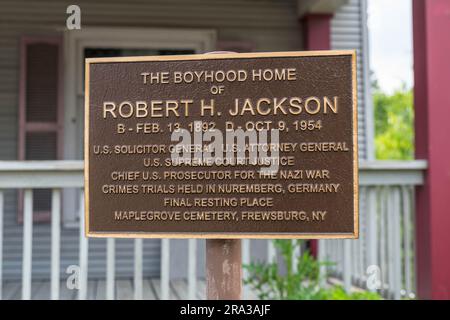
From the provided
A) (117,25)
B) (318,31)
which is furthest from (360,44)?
(117,25)

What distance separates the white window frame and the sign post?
3756 millimetres

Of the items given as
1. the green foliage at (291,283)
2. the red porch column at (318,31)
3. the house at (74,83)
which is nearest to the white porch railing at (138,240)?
the green foliage at (291,283)

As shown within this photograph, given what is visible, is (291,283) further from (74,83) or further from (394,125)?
(394,125)

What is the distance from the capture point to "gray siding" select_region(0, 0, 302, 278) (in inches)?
273

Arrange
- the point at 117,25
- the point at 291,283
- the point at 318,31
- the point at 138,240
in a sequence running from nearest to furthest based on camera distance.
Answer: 1. the point at 138,240
2. the point at 291,283
3. the point at 117,25
4. the point at 318,31

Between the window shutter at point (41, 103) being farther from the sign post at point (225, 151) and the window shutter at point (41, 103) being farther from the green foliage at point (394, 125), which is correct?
the green foliage at point (394, 125)

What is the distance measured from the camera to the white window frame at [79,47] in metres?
7.00

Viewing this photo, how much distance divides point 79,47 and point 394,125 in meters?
23.1

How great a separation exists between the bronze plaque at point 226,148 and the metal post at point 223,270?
0.11 metres

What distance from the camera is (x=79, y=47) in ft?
23.2

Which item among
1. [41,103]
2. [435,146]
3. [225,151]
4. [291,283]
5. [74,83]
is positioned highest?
[74,83]

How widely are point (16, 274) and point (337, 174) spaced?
489cm

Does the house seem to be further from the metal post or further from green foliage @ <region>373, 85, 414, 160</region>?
green foliage @ <region>373, 85, 414, 160</region>

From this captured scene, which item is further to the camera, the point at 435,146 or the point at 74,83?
the point at 74,83
